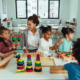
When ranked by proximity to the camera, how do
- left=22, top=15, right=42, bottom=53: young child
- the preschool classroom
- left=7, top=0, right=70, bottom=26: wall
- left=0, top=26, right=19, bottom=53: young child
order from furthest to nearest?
left=7, top=0, right=70, bottom=26: wall
left=22, top=15, right=42, bottom=53: young child
left=0, top=26, right=19, bottom=53: young child
the preschool classroom

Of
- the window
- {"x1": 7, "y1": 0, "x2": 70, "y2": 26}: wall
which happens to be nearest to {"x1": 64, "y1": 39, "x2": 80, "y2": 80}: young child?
{"x1": 7, "y1": 0, "x2": 70, "y2": 26}: wall

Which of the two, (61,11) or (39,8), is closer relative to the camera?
(61,11)

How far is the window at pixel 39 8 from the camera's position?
8.64 meters

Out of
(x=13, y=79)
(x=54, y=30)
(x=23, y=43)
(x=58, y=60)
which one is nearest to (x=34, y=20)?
(x=23, y=43)

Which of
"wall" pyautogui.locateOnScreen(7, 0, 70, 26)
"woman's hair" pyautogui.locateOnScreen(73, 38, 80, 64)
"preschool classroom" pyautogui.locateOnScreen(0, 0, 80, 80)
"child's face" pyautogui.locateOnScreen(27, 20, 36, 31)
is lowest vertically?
"preschool classroom" pyautogui.locateOnScreen(0, 0, 80, 80)

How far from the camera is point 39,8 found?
8.78 metres

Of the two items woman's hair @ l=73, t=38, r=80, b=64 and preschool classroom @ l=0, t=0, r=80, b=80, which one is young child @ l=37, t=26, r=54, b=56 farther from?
woman's hair @ l=73, t=38, r=80, b=64

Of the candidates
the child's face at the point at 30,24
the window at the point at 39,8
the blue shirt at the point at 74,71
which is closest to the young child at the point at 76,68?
the blue shirt at the point at 74,71

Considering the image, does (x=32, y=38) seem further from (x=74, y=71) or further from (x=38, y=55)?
(x=74, y=71)

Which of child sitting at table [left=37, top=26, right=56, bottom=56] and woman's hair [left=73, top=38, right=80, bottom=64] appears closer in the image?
woman's hair [left=73, top=38, right=80, bottom=64]

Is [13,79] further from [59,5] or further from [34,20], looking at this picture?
[59,5]

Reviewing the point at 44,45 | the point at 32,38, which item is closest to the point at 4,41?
the point at 32,38

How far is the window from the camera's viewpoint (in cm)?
864

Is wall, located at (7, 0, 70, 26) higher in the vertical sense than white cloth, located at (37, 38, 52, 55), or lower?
higher
